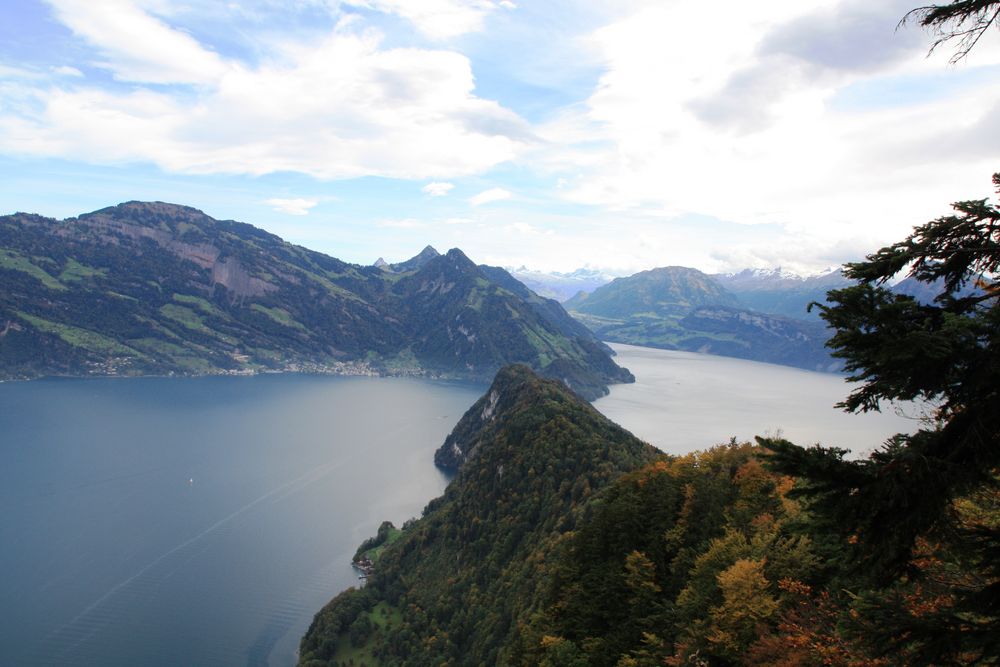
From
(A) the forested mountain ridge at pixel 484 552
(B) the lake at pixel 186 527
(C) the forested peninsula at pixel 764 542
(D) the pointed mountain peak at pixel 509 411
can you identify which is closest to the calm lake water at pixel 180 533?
(B) the lake at pixel 186 527

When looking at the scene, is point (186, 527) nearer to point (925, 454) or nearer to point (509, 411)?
point (509, 411)

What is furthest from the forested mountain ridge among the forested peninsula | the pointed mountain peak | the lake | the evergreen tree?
the evergreen tree

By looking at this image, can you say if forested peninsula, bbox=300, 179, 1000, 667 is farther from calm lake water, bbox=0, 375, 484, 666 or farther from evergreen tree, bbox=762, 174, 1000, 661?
calm lake water, bbox=0, 375, 484, 666

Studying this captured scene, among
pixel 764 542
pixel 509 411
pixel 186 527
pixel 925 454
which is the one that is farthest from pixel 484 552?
pixel 925 454

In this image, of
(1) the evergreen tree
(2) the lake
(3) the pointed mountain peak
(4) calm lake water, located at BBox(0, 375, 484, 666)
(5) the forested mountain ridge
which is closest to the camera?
(1) the evergreen tree

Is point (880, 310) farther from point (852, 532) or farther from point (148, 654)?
point (148, 654)

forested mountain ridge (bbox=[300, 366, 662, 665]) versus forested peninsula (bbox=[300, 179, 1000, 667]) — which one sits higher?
forested peninsula (bbox=[300, 179, 1000, 667])

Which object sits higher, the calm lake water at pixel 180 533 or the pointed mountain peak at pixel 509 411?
the pointed mountain peak at pixel 509 411

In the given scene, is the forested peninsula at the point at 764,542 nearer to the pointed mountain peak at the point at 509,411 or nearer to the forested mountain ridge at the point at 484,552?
the forested mountain ridge at the point at 484,552
